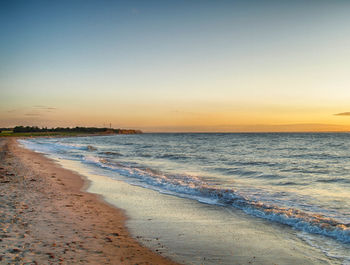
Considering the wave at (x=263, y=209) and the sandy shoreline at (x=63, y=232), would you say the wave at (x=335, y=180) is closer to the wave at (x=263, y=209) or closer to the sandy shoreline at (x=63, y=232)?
the wave at (x=263, y=209)

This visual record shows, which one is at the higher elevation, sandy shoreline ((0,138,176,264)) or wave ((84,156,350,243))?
sandy shoreline ((0,138,176,264))

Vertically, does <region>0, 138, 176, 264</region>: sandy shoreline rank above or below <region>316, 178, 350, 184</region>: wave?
above

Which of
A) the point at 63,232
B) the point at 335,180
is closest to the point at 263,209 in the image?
the point at 63,232

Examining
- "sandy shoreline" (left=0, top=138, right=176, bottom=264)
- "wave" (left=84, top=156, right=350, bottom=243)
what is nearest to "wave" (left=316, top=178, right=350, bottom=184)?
"wave" (left=84, top=156, right=350, bottom=243)

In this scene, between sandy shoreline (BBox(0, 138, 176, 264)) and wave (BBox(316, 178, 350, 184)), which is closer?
sandy shoreline (BBox(0, 138, 176, 264))

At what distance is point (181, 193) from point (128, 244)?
6.86 meters

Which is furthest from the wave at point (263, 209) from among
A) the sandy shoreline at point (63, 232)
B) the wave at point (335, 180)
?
the wave at point (335, 180)

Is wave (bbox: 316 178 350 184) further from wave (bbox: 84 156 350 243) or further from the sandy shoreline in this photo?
the sandy shoreline

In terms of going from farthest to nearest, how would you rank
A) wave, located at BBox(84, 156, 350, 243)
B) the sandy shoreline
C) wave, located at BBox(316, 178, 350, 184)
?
wave, located at BBox(316, 178, 350, 184), wave, located at BBox(84, 156, 350, 243), the sandy shoreline

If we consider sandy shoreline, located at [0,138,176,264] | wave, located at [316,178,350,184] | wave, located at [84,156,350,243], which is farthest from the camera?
wave, located at [316,178,350,184]

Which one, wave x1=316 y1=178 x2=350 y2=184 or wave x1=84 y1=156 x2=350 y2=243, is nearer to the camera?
wave x1=84 y1=156 x2=350 y2=243

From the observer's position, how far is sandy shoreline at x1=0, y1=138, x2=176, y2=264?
534 centimetres

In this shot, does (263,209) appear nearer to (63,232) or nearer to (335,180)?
(63,232)

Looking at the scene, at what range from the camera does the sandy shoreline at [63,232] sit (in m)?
5.34
